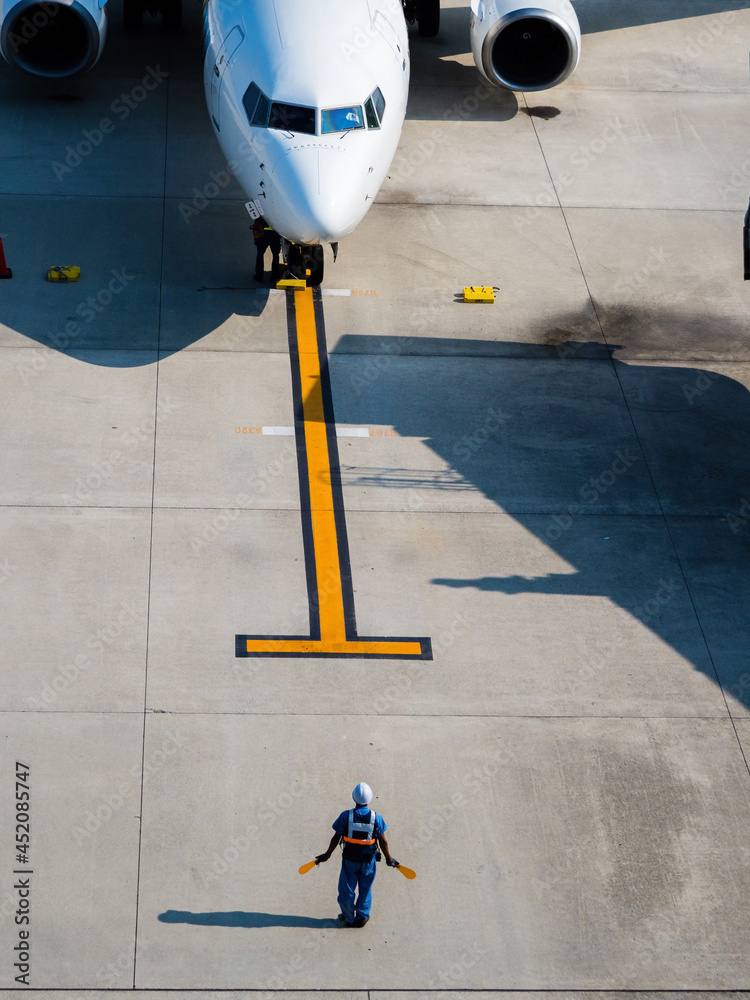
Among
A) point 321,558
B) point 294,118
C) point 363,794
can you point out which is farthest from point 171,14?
point 363,794

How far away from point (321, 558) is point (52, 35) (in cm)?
1230

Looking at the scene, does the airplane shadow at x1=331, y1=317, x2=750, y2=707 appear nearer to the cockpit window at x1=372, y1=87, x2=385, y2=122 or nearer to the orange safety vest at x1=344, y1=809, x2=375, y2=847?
the cockpit window at x1=372, y1=87, x2=385, y2=122

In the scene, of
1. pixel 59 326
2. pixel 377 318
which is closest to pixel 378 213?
pixel 377 318

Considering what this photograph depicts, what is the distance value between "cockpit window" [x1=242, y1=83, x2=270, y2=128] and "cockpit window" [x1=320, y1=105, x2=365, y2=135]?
77cm

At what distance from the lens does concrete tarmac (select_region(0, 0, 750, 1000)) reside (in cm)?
1023

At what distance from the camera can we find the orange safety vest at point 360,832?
31.5ft

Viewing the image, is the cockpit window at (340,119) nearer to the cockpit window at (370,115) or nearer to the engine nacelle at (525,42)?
the cockpit window at (370,115)

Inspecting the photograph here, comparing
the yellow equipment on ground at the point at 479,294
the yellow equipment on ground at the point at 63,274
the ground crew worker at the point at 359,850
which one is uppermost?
the ground crew worker at the point at 359,850

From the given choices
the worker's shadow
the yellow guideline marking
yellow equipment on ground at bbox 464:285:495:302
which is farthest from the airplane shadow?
the worker's shadow

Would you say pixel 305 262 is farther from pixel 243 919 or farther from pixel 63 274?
pixel 243 919

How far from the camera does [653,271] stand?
18.6 meters

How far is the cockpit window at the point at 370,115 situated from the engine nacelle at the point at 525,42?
19.0ft

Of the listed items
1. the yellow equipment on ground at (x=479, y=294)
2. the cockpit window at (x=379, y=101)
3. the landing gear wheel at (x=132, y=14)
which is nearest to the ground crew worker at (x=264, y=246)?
the cockpit window at (x=379, y=101)

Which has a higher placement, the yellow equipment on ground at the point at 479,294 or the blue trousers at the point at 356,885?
the blue trousers at the point at 356,885
